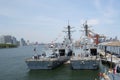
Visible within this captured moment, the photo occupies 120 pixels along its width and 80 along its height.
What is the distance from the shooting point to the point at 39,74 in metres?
42.3

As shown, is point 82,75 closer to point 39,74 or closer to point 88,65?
point 88,65

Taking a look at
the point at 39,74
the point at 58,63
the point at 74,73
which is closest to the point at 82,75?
the point at 74,73

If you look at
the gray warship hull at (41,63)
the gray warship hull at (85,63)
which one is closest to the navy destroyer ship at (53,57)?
the gray warship hull at (41,63)

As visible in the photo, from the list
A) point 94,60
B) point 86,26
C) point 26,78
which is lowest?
point 26,78

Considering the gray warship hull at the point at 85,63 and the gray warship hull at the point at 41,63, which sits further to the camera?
the gray warship hull at the point at 41,63

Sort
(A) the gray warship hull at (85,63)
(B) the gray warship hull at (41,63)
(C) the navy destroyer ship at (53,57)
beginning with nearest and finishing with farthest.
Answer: (A) the gray warship hull at (85,63), (B) the gray warship hull at (41,63), (C) the navy destroyer ship at (53,57)

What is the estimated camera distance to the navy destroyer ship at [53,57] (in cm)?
4488

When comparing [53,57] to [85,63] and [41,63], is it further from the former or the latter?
[85,63]

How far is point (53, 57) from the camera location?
5022 cm

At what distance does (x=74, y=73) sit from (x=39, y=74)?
21.3 feet

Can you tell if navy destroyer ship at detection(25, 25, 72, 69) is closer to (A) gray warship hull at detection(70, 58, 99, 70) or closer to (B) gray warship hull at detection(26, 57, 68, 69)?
(B) gray warship hull at detection(26, 57, 68, 69)

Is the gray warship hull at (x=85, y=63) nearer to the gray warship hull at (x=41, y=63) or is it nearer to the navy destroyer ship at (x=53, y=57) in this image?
the gray warship hull at (x=41, y=63)

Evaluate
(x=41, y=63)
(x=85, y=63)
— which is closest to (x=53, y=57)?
(x=41, y=63)

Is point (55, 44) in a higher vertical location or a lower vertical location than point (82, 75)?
higher
